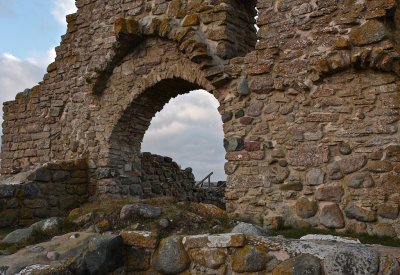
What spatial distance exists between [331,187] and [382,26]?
1.95 m

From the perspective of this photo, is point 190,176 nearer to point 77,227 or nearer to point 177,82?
point 177,82

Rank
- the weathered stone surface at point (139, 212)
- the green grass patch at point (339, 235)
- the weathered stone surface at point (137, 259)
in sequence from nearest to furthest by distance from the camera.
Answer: the weathered stone surface at point (137, 259)
the weathered stone surface at point (139, 212)
the green grass patch at point (339, 235)

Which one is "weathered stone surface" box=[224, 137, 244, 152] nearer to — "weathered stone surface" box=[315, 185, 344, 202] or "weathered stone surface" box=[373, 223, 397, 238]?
"weathered stone surface" box=[315, 185, 344, 202]

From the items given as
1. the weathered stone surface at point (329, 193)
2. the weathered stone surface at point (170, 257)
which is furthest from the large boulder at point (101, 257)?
the weathered stone surface at point (329, 193)

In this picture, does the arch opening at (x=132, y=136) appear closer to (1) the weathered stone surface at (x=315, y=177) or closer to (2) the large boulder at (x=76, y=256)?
(1) the weathered stone surface at (x=315, y=177)

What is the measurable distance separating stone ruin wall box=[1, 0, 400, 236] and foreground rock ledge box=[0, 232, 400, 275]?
2.13m

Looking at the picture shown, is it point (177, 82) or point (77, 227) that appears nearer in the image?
point (77, 227)

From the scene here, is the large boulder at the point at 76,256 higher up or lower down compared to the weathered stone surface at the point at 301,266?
higher up

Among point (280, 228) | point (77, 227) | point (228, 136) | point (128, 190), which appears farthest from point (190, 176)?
point (77, 227)

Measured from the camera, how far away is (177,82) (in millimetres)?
7316

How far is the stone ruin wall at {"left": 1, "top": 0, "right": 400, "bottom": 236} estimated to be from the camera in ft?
16.4

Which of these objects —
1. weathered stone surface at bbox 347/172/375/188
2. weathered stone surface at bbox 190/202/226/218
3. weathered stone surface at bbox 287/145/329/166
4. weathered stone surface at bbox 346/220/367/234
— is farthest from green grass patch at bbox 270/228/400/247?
weathered stone surface at bbox 287/145/329/166

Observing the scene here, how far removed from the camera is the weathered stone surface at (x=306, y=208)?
525 centimetres

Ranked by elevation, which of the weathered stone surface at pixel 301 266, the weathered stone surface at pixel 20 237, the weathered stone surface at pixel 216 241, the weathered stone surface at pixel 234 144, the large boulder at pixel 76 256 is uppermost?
the weathered stone surface at pixel 234 144
